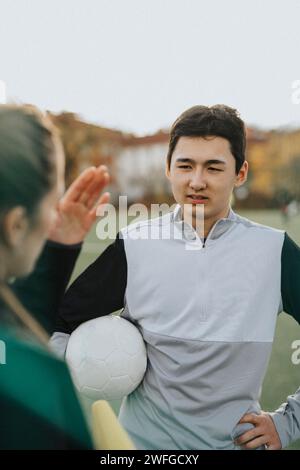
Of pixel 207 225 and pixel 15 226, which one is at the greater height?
pixel 15 226

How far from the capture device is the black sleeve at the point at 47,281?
142 cm

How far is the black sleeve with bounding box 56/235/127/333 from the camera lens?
1610mm

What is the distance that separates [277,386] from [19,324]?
1874 mm

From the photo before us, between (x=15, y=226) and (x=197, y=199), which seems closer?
(x=15, y=226)

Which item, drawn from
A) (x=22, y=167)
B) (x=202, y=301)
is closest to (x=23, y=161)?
(x=22, y=167)

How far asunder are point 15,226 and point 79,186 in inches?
14.1

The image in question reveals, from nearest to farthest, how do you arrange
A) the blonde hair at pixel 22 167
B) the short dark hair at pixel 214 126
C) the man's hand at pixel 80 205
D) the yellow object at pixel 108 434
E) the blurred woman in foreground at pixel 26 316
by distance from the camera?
the blurred woman in foreground at pixel 26 316 < the blonde hair at pixel 22 167 < the yellow object at pixel 108 434 < the man's hand at pixel 80 205 < the short dark hair at pixel 214 126

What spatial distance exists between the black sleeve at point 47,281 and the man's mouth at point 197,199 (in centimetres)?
33

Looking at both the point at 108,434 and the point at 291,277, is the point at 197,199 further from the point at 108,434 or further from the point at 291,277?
the point at 108,434

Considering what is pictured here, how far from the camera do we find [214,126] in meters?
1.59

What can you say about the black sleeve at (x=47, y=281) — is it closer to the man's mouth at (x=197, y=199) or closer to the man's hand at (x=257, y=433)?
the man's mouth at (x=197, y=199)

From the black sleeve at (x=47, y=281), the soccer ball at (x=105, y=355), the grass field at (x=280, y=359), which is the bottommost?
the grass field at (x=280, y=359)

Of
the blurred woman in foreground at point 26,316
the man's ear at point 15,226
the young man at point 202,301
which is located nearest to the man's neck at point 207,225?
the young man at point 202,301

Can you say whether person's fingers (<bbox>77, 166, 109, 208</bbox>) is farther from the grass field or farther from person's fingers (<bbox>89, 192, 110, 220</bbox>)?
the grass field
